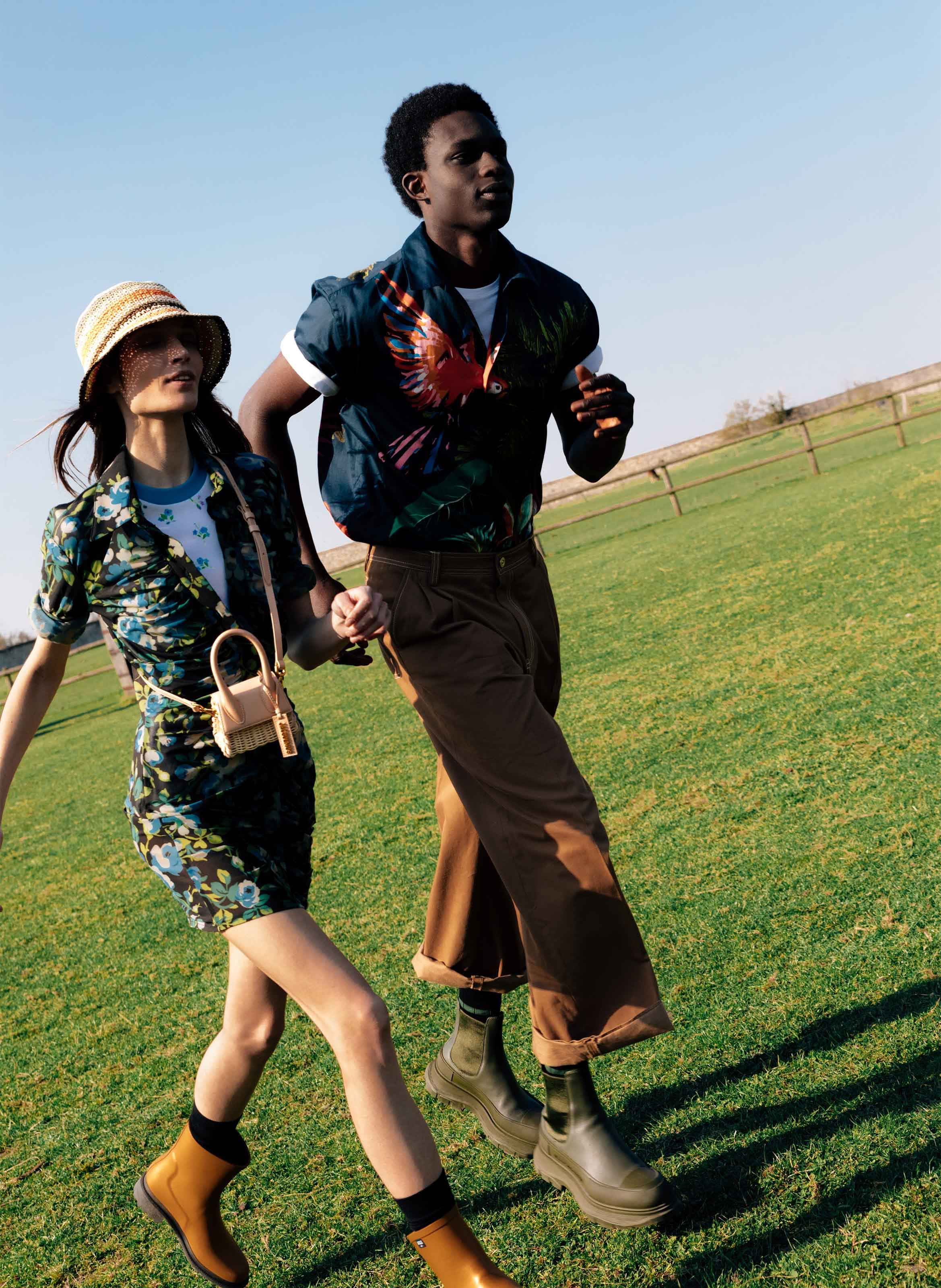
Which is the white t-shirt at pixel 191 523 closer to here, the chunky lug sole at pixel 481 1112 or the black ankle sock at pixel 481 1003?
the black ankle sock at pixel 481 1003

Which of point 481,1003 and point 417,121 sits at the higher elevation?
point 417,121

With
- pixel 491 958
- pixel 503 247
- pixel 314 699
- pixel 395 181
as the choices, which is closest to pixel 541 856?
pixel 491 958

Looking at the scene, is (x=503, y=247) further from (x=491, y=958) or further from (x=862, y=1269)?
(x=862, y=1269)

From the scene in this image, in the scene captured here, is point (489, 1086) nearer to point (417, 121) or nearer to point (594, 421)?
point (594, 421)

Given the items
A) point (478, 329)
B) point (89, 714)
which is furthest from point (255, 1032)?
point (89, 714)

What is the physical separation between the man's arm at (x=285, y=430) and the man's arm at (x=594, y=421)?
0.63 metres

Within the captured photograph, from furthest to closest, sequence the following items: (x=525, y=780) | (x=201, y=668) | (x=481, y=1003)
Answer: (x=481, y=1003)
(x=525, y=780)
(x=201, y=668)

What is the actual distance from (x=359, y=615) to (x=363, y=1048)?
0.81 m

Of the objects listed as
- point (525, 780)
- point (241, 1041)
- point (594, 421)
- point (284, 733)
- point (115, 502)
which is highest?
point (115, 502)

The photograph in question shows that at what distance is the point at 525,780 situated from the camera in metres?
2.65

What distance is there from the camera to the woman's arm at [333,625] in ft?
7.86

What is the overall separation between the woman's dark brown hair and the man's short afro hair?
2.58 ft

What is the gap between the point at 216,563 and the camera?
2.47 m

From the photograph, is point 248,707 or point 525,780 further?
point 525,780
